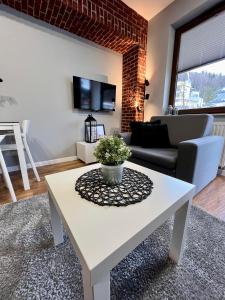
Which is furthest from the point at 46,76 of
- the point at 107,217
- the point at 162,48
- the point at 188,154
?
the point at 107,217

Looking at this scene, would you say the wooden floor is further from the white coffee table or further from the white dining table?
the white coffee table

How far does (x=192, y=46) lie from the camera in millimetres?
2436

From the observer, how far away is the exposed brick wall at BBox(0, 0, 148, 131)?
1.95 meters

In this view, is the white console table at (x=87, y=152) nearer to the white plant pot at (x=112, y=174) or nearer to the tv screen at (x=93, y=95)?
the tv screen at (x=93, y=95)

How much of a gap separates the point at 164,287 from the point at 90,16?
3028 millimetres

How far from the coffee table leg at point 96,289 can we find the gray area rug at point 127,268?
1.11 feet

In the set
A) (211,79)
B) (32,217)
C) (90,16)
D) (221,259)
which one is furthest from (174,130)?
(90,16)

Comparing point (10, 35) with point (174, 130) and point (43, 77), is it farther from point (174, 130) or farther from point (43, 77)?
point (174, 130)

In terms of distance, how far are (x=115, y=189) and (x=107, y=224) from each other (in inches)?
10.0

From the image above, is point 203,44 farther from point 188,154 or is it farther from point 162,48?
point 188,154

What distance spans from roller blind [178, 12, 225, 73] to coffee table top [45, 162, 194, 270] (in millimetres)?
2408

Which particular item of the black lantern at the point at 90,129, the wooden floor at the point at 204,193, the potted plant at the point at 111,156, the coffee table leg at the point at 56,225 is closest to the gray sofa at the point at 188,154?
the wooden floor at the point at 204,193

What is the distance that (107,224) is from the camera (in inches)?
21.0

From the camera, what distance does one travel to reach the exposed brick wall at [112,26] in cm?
195
